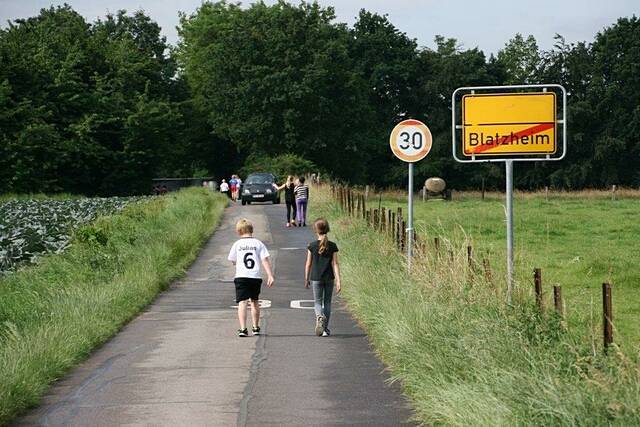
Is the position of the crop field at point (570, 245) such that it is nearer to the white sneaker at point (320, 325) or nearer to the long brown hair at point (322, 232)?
the long brown hair at point (322, 232)

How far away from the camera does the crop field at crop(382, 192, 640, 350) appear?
47.8 ft

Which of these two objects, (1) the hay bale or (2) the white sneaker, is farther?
(1) the hay bale

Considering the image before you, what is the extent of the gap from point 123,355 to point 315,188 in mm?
38790

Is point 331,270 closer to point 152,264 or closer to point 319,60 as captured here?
point 152,264

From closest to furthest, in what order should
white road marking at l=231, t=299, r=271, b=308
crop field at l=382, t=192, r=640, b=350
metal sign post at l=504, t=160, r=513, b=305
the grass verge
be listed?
1. metal sign post at l=504, t=160, r=513, b=305
2. the grass verge
3. crop field at l=382, t=192, r=640, b=350
4. white road marking at l=231, t=299, r=271, b=308

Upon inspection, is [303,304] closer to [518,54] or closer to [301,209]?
[301,209]

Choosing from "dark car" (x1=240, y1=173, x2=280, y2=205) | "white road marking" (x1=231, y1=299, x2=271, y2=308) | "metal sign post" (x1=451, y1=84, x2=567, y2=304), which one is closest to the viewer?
"metal sign post" (x1=451, y1=84, x2=567, y2=304)

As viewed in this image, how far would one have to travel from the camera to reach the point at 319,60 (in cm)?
8312

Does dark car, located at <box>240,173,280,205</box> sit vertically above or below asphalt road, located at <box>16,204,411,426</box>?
above

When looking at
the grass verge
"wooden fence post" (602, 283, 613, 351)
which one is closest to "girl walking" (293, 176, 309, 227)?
the grass verge

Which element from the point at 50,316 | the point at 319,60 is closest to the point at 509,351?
the point at 50,316

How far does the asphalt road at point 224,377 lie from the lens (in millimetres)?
10047

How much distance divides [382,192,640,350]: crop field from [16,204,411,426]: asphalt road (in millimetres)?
1891

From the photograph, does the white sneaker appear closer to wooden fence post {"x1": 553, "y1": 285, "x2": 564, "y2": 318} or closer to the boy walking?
the boy walking
